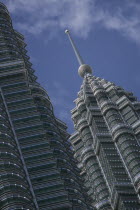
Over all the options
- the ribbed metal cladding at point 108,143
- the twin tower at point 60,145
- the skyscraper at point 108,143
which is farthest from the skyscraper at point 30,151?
the skyscraper at point 108,143

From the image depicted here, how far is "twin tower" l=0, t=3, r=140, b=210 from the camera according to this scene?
119 meters

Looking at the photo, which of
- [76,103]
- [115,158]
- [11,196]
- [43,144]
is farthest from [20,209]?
[76,103]

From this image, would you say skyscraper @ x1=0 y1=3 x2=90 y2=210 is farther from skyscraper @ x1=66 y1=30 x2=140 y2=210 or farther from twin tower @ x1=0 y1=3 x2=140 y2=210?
skyscraper @ x1=66 y1=30 x2=140 y2=210

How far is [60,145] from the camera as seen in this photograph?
13762cm

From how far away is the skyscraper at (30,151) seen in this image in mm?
115250

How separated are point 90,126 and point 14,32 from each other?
125ft

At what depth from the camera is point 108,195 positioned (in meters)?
156

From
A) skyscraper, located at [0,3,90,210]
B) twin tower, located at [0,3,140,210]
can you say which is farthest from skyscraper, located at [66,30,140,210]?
skyscraper, located at [0,3,90,210]

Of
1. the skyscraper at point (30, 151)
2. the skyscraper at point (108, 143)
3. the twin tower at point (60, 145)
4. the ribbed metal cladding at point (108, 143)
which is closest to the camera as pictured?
the skyscraper at point (30, 151)

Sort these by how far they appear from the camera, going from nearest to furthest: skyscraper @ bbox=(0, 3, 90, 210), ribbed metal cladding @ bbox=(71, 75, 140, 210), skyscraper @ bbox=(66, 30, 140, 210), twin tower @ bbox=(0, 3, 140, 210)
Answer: skyscraper @ bbox=(0, 3, 90, 210) → twin tower @ bbox=(0, 3, 140, 210) → skyscraper @ bbox=(66, 30, 140, 210) → ribbed metal cladding @ bbox=(71, 75, 140, 210)

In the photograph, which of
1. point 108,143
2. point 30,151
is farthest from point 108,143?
point 30,151

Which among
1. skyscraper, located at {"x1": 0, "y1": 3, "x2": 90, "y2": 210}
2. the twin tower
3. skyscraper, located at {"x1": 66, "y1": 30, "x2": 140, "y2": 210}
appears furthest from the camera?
skyscraper, located at {"x1": 66, "y1": 30, "x2": 140, "y2": 210}

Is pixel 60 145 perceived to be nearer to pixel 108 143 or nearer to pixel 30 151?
pixel 30 151

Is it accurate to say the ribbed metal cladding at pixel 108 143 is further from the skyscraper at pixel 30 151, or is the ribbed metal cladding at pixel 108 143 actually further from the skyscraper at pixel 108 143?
the skyscraper at pixel 30 151
